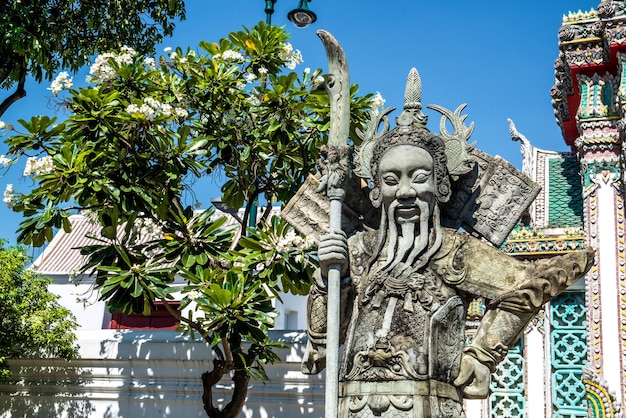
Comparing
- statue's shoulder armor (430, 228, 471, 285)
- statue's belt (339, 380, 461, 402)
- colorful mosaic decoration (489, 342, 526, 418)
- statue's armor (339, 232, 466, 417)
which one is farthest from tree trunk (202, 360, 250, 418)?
colorful mosaic decoration (489, 342, 526, 418)

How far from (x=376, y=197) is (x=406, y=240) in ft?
1.38

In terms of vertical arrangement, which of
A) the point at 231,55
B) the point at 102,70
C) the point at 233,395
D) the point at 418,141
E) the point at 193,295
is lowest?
the point at 233,395

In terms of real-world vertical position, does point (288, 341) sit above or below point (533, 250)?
below

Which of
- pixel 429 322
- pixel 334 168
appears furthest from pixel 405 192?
pixel 429 322

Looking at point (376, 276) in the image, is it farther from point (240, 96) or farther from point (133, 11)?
point (133, 11)

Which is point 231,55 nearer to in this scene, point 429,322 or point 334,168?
point 334,168

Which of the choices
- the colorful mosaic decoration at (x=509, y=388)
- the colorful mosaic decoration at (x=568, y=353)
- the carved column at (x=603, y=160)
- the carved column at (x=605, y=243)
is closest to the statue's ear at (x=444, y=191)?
the carved column at (x=603, y=160)

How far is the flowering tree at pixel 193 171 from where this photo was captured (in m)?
8.20

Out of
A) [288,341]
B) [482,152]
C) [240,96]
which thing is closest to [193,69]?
[240,96]

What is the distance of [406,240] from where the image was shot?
5801 millimetres

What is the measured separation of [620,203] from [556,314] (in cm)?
182

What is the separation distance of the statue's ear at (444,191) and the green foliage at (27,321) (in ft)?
19.9

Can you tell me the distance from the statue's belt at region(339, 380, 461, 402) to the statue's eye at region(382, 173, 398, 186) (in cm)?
142

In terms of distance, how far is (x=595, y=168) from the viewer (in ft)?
38.5
